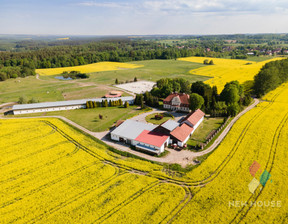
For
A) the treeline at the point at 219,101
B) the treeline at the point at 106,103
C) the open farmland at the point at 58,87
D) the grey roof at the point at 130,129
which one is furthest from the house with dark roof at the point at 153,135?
the open farmland at the point at 58,87

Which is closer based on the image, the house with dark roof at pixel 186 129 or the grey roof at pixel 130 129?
the house with dark roof at pixel 186 129

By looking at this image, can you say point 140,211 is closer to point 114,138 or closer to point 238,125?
point 114,138

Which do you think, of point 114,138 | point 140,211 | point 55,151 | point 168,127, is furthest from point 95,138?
point 140,211

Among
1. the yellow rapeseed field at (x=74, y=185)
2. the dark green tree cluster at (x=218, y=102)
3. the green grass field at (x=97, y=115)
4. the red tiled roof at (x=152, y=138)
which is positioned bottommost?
the yellow rapeseed field at (x=74, y=185)

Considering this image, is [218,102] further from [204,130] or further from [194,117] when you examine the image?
[204,130]

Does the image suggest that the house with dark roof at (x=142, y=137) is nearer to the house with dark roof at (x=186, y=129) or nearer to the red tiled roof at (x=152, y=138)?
the red tiled roof at (x=152, y=138)

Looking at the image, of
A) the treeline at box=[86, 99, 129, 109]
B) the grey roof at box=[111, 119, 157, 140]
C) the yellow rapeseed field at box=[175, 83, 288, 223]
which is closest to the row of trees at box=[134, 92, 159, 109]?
the treeline at box=[86, 99, 129, 109]

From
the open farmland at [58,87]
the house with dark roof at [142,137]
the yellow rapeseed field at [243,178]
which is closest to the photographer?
the yellow rapeseed field at [243,178]
